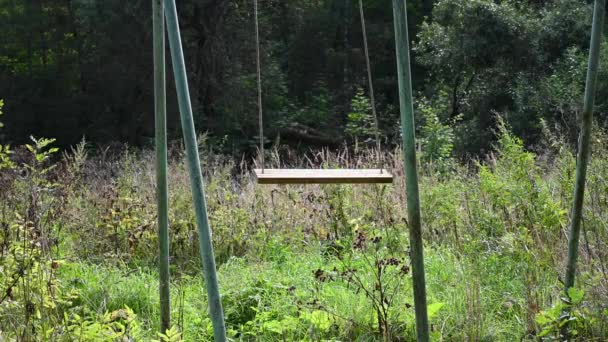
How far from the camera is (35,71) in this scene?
17.9 meters

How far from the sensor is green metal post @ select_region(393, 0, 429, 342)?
2730 mm

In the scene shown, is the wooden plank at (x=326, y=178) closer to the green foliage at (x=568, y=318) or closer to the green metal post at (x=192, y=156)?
the green metal post at (x=192, y=156)

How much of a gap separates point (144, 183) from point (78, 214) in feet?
3.15

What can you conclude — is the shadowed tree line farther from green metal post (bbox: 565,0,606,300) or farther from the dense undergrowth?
green metal post (bbox: 565,0,606,300)

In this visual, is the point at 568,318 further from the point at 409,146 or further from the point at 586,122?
the point at 409,146

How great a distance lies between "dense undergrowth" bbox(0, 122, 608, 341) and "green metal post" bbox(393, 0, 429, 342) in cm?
78

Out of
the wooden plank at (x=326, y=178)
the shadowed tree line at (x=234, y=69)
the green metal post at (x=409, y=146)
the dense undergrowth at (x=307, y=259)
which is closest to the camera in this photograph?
the green metal post at (x=409, y=146)

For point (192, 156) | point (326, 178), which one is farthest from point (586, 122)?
point (192, 156)

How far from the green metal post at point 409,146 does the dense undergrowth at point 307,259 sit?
785 mm

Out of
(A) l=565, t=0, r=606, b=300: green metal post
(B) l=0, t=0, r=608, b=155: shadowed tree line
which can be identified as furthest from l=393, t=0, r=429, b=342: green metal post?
(B) l=0, t=0, r=608, b=155: shadowed tree line

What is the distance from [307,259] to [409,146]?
3.01 meters

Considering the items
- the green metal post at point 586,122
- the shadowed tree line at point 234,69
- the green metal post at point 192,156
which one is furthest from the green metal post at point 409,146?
the shadowed tree line at point 234,69

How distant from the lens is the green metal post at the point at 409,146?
2730mm

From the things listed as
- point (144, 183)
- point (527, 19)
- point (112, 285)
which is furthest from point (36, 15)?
point (112, 285)
